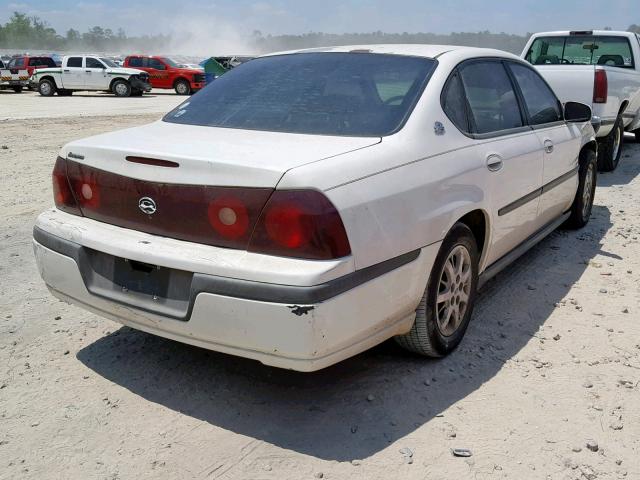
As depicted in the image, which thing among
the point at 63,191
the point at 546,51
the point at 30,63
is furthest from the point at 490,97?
the point at 30,63

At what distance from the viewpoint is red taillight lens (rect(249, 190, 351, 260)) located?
7.93 ft

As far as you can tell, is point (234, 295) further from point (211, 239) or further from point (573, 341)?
point (573, 341)

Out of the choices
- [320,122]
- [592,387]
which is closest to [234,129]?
[320,122]

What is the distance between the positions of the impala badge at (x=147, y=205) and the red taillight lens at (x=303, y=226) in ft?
1.75

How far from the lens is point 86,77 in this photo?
27.4m

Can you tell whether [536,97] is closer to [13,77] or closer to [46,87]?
[46,87]

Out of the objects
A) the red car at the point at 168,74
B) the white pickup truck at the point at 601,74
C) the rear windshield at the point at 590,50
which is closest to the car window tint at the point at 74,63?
the red car at the point at 168,74

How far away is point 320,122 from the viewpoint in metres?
3.12

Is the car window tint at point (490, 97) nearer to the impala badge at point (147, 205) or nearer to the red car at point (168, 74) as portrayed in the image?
the impala badge at point (147, 205)

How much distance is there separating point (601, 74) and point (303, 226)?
22.3 ft

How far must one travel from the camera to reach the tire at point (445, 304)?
3.10m

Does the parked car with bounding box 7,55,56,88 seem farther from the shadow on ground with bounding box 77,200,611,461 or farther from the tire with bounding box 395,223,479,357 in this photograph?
the tire with bounding box 395,223,479,357

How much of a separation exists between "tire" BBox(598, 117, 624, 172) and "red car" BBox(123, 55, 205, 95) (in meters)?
22.6

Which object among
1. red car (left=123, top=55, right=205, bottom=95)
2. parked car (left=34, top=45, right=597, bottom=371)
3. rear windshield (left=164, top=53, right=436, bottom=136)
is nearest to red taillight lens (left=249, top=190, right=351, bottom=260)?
parked car (left=34, top=45, right=597, bottom=371)
